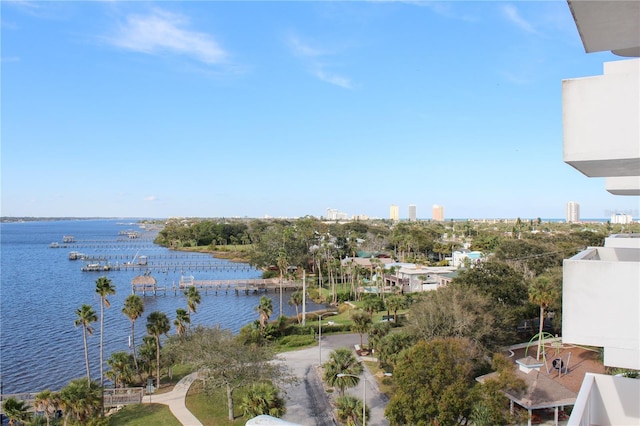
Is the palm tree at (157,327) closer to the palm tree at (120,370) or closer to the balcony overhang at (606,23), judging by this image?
the palm tree at (120,370)

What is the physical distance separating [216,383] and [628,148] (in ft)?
79.6

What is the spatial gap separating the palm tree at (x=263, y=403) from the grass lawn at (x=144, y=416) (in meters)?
4.96

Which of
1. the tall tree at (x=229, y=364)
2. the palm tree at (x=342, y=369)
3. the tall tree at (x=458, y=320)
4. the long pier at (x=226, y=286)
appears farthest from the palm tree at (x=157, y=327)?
the long pier at (x=226, y=286)

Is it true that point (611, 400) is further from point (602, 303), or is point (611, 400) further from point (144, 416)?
point (144, 416)

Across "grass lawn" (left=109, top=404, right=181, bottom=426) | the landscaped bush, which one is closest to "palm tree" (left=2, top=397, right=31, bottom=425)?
"grass lawn" (left=109, top=404, right=181, bottom=426)

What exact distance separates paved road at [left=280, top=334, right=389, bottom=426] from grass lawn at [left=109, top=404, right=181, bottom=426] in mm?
6334

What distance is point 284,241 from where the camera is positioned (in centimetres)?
8644

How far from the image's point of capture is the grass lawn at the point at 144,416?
2396 centimetres

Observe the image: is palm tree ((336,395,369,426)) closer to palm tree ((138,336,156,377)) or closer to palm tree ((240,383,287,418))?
palm tree ((240,383,287,418))

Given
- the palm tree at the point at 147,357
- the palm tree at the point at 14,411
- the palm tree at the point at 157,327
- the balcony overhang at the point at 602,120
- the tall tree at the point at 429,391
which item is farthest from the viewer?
the palm tree at the point at 147,357

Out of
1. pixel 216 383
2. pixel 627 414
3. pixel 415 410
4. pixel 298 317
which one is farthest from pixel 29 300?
pixel 627 414

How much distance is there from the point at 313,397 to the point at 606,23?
26504mm

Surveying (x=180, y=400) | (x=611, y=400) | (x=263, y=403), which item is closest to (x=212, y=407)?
(x=180, y=400)

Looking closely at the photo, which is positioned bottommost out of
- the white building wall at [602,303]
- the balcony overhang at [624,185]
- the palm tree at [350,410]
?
the palm tree at [350,410]
